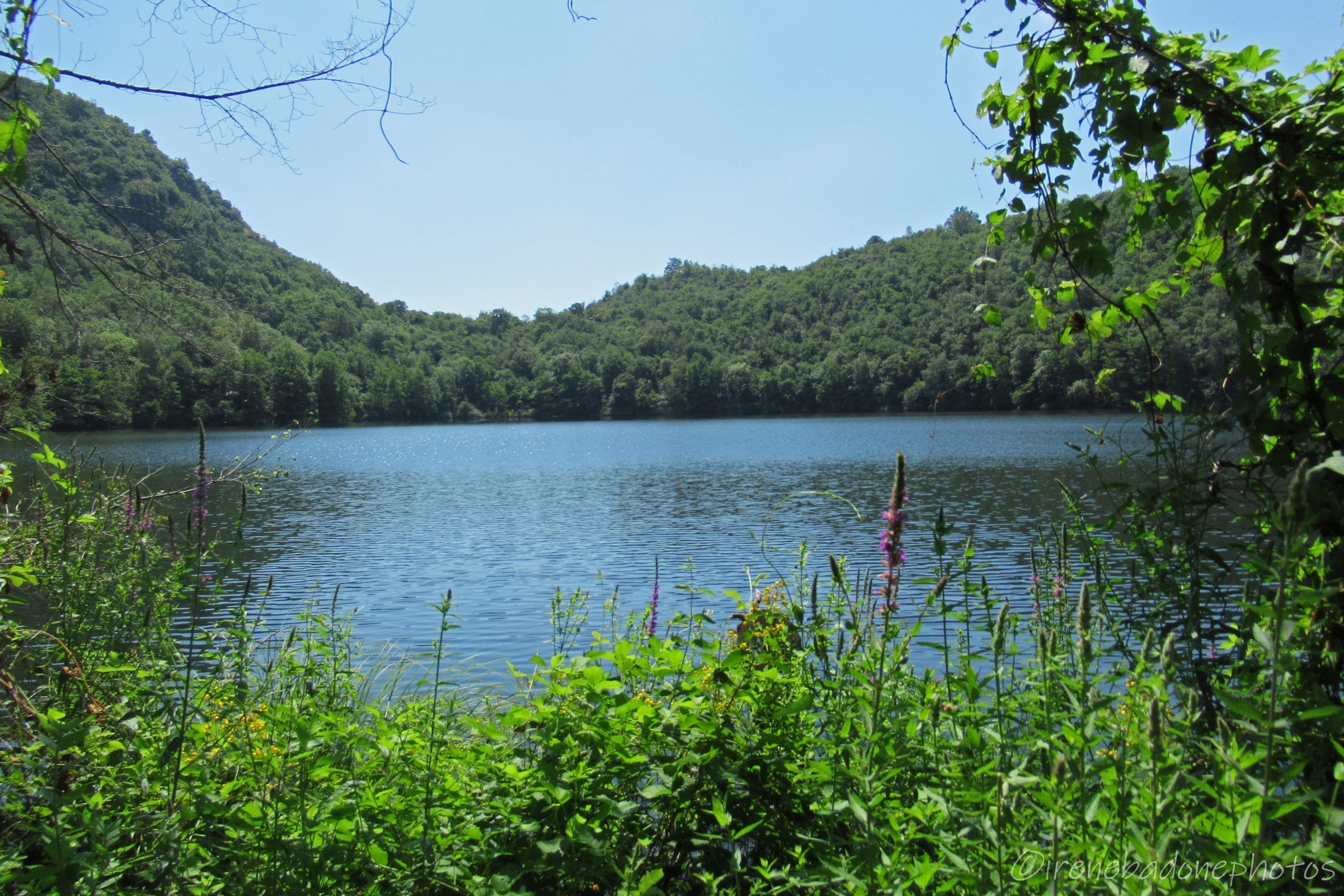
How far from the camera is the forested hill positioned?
4109 millimetres

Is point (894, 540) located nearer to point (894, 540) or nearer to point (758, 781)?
point (894, 540)

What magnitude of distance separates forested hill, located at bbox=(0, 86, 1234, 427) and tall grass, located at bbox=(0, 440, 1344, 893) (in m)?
1.56

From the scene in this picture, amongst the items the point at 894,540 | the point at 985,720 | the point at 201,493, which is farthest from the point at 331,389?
the point at 894,540

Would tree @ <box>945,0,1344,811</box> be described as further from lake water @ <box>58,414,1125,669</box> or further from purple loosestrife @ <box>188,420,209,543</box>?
purple loosestrife @ <box>188,420,209,543</box>

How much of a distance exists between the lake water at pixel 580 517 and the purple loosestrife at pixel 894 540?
0.15m

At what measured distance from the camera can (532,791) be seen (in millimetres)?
2484

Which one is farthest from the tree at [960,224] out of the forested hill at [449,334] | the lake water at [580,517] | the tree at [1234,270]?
the tree at [1234,270]

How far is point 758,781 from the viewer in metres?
2.73

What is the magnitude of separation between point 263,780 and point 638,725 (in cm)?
140

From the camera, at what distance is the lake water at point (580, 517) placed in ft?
49.6

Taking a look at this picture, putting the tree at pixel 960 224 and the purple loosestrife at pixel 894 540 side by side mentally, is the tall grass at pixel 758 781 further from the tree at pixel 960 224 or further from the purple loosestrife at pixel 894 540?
the tree at pixel 960 224

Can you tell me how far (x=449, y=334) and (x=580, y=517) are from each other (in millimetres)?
153920

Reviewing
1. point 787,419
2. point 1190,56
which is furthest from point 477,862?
point 787,419

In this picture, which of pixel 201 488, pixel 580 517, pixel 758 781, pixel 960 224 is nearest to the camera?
pixel 758 781
